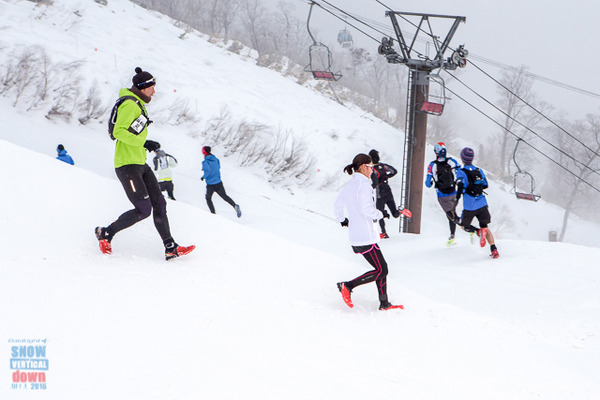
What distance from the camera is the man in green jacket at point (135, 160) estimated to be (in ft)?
13.1

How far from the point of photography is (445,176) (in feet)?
26.2

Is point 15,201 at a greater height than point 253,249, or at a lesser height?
greater

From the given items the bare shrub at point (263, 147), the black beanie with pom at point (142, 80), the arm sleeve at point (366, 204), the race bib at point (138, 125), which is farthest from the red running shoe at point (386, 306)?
the bare shrub at point (263, 147)

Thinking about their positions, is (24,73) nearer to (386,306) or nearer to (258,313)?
(258,313)

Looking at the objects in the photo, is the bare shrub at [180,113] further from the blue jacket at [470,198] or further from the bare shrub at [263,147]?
the blue jacket at [470,198]

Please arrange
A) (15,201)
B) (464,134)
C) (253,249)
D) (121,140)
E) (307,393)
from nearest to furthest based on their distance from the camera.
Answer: (307,393)
(121,140)
(15,201)
(253,249)
(464,134)

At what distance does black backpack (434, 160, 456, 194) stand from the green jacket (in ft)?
18.1

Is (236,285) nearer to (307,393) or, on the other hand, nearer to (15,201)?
(307,393)

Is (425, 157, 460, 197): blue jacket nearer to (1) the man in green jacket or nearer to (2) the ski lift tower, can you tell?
(2) the ski lift tower

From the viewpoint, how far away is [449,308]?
4.66 metres

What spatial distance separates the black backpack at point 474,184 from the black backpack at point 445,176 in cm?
79

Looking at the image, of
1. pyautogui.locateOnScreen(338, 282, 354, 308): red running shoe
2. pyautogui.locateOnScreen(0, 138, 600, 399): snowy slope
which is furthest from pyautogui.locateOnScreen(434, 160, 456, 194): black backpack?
pyautogui.locateOnScreen(338, 282, 354, 308): red running shoe

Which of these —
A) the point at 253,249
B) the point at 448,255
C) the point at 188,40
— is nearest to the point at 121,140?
the point at 253,249

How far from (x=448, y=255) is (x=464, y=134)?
338 ft
